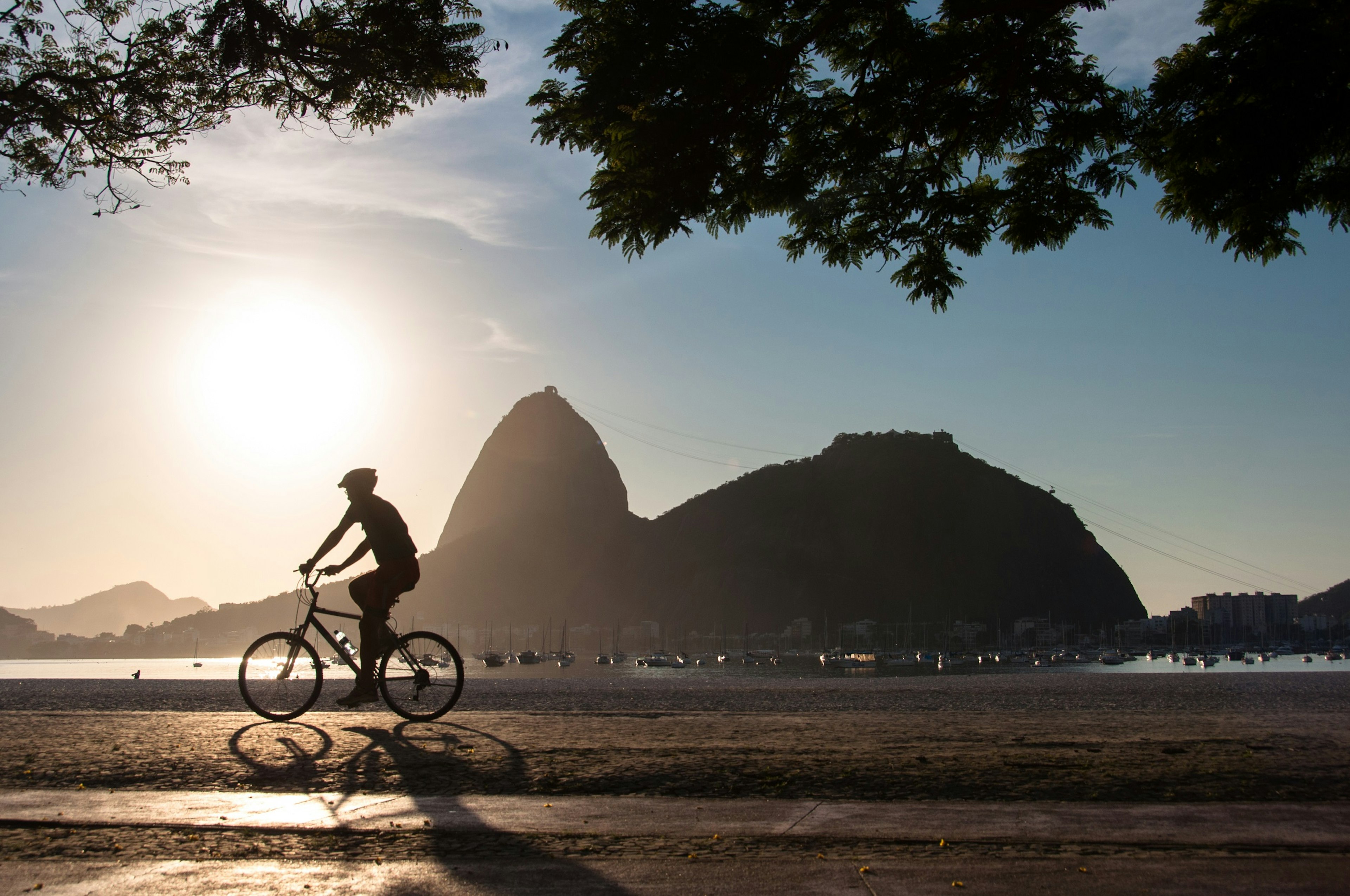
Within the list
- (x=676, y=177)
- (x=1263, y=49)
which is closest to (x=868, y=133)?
(x=676, y=177)

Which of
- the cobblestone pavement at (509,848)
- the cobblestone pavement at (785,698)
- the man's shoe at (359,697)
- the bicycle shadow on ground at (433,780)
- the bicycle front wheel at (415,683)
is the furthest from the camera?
the cobblestone pavement at (785,698)

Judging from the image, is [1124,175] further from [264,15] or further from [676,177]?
[264,15]

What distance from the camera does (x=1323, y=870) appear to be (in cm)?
275

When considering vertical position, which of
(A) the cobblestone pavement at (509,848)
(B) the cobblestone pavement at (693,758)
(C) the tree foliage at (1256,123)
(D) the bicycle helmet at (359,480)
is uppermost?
(C) the tree foliage at (1256,123)

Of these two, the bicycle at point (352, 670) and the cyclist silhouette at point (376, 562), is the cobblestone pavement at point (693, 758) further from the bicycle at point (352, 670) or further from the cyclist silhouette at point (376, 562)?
the cyclist silhouette at point (376, 562)

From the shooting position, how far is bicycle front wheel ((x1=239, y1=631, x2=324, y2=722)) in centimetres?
721

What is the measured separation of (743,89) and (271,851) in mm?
6297

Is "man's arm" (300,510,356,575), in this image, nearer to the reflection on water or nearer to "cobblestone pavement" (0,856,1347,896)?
"cobblestone pavement" (0,856,1347,896)

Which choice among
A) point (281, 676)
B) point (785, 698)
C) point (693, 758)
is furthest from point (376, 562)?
point (785, 698)

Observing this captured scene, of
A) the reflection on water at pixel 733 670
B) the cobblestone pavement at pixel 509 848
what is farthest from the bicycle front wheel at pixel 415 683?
the reflection on water at pixel 733 670

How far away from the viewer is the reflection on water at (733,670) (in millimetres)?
83812

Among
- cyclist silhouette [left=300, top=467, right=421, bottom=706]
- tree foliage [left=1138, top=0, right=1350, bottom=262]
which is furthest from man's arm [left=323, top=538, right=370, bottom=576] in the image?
tree foliage [left=1138, top=0, right=1350, bottom=262]

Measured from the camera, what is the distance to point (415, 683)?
731 centimetres

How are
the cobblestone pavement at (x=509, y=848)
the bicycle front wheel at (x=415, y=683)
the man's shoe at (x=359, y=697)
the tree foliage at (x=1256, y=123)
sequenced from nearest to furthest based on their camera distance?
the cobblestone pavement at (x=509, y=848) < the tree foliage at (x=1256, y=123) < the man's shoe at (x=359, y=697) < the bicycle front wheel at (x=415, y=683)
